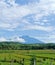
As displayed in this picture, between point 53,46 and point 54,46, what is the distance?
1428mm

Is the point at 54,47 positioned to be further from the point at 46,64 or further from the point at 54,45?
the point at 46,64

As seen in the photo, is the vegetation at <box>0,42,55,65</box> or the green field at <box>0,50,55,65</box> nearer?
the green field at <box>0,50,55,65</box>

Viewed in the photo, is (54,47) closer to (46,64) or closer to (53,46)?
(53,46)

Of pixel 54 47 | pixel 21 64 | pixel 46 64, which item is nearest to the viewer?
pixel 46 64

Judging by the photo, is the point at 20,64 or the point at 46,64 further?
the point at 20,64

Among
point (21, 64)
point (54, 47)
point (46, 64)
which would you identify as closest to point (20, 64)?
point (21, 64)

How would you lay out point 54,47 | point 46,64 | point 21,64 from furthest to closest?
1. point 54,47
2. point 21,64
3. point 46,64

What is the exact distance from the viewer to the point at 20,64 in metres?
49.8

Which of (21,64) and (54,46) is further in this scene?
(54,46)

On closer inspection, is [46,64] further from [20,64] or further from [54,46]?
[54,46]

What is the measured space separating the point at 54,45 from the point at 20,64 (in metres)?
98.7

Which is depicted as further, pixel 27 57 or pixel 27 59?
pixel 27 57

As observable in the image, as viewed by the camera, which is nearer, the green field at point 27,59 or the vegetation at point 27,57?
the green field at point 27,59

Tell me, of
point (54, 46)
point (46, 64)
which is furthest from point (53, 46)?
point (46, 64)
